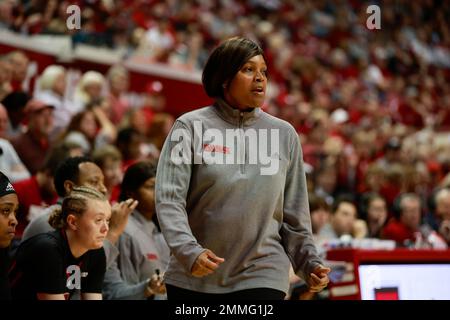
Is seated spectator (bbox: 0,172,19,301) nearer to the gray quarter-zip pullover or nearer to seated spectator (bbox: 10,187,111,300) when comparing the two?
seated spectator (bbox: 10,187,111,300)

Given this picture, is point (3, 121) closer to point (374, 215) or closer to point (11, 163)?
point (11, 163)

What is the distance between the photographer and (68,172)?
396 centimetres

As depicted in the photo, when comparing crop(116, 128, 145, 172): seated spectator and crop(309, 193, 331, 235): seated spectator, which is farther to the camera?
crop(116, 128, 145, 172): seated spectator

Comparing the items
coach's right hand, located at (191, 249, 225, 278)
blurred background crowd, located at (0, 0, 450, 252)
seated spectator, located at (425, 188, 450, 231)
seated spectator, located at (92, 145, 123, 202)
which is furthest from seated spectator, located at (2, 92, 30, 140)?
coach's right hand, located at (191, 249, 225, 278)

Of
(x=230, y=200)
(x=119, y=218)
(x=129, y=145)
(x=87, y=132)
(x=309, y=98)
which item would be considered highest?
(x=309, y=98)

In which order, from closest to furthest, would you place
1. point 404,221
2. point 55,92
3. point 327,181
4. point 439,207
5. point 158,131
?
point 404,221, point 439,207, point 55,92, point 158,131, point 327,181

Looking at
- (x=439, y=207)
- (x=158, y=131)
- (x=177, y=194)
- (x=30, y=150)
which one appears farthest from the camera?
(x=158, y=131)

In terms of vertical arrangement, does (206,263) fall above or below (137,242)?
above

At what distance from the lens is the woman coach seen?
2.65 meters

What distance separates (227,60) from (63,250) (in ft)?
3.89

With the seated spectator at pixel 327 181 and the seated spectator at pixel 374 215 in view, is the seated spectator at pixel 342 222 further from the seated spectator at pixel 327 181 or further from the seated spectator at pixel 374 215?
the seated spectator at pixel 327 181

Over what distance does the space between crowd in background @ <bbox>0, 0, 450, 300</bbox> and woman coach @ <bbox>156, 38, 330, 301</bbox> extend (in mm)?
1973

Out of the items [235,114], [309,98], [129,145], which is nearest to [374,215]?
A: [129,145]

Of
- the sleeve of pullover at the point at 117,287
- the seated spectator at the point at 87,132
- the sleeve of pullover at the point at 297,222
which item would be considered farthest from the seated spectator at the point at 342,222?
the sleeve of pullover at the point at 297,222
